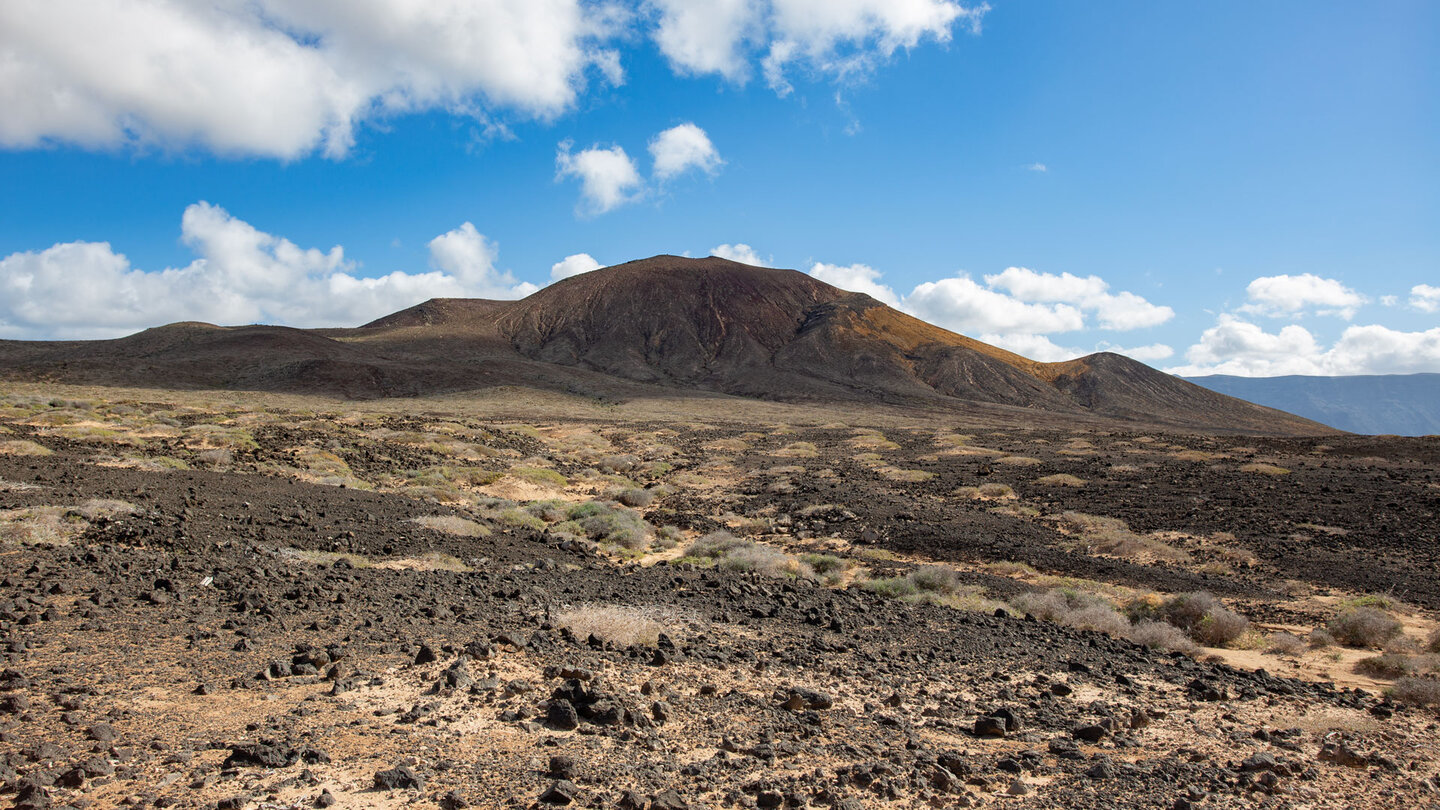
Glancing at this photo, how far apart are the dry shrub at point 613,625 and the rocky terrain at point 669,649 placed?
49 millimetres

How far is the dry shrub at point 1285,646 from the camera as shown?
9930 millimetres

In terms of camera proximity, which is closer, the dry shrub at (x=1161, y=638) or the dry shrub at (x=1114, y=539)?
the dry shrub at (x=1161, y=638)

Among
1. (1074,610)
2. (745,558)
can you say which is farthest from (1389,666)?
(745,558)

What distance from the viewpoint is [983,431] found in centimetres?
5428

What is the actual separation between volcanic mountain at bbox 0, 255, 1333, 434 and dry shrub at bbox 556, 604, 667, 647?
70.6 m

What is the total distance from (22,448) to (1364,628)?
27.8m

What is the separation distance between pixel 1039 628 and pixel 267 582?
9944mm

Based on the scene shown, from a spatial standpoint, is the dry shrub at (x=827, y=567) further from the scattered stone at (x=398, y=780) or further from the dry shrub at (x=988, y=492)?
the dry shrub at (x=988, y=492)

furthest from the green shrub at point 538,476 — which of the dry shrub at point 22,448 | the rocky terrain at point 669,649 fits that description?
the dry shrub at point 22,448

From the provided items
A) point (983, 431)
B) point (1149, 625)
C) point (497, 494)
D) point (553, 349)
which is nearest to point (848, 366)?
point (553, 349)

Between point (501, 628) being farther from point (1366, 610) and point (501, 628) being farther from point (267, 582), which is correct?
point (1366, 610)

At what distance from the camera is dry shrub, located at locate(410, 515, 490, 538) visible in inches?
533

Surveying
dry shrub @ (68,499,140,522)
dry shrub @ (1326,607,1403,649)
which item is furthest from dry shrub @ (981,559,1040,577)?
dry shrub @ (68,499,140,522)

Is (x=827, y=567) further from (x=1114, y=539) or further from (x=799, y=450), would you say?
(x=799, y=450)
